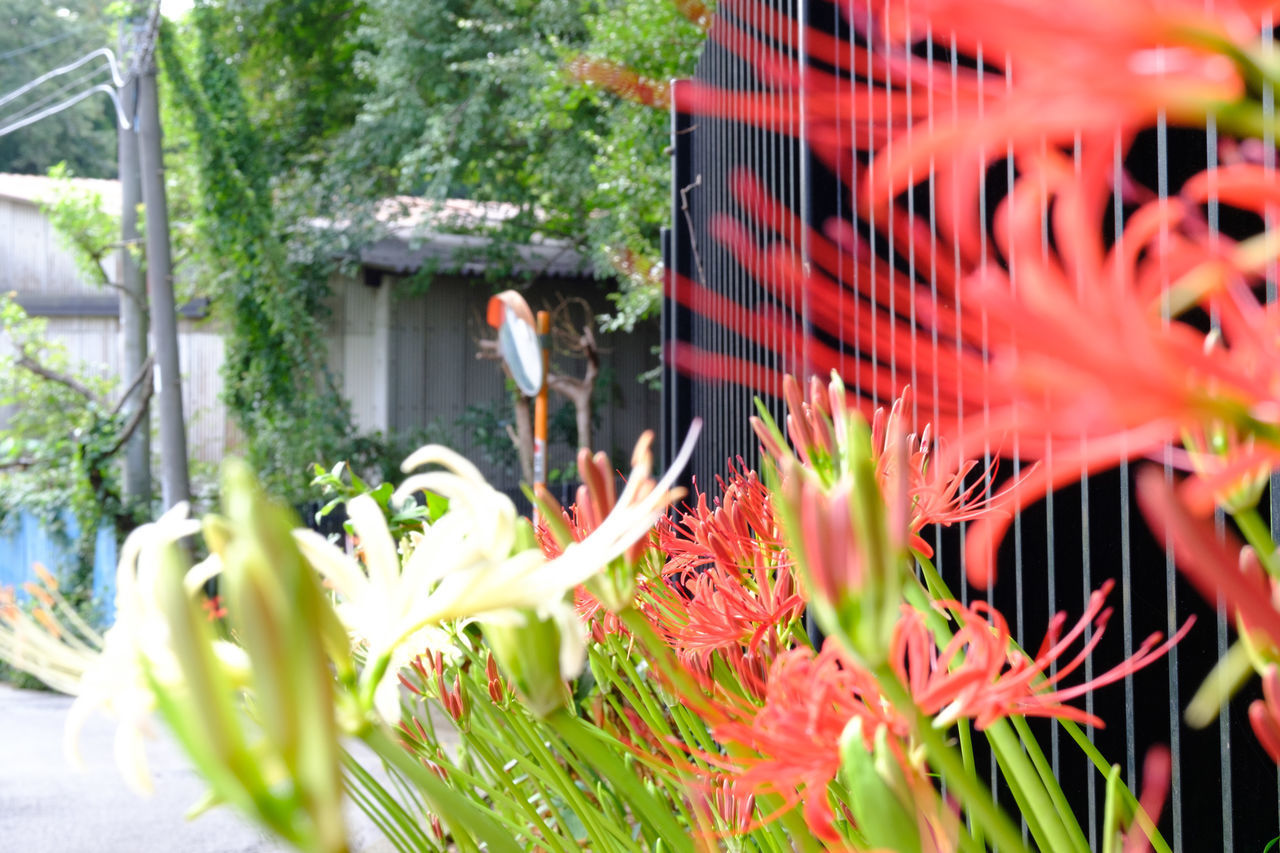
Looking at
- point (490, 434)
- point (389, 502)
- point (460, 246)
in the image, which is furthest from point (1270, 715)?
point (490, 434)

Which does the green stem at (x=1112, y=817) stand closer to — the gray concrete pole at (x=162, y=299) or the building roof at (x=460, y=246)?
the gray concrete pole at (x=162, y=299)

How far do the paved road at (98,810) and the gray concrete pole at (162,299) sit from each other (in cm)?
167

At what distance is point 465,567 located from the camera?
1.30ft

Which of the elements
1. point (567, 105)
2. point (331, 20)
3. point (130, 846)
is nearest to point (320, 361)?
point (331, 20)

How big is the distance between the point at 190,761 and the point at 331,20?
12.0 m

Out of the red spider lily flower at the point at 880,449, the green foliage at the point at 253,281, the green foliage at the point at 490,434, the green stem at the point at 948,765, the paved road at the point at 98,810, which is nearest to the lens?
the green stem at the point at 948,765

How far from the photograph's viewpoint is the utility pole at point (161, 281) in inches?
282

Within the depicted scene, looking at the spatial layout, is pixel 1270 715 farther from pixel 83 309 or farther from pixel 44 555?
pixel 83 309

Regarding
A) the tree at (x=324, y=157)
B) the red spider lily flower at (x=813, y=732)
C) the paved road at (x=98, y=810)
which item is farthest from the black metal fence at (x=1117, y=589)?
the tree at (x=324, y=157)

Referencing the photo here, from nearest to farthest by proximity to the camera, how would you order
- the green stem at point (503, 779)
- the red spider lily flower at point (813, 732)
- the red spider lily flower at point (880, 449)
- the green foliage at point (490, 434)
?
the red spider lily flower at point (813, 732) < the red spider lily flower at point (880, 449) < the green stem at point (503, 779) < the green foliage at point (490, 434)

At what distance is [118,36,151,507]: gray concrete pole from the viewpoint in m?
8.70

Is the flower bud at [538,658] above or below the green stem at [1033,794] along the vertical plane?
above

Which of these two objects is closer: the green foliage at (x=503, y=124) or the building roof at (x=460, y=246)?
the green foliage at (x=503, y=124)

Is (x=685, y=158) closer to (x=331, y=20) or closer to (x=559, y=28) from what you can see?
(x=559, y=28)
